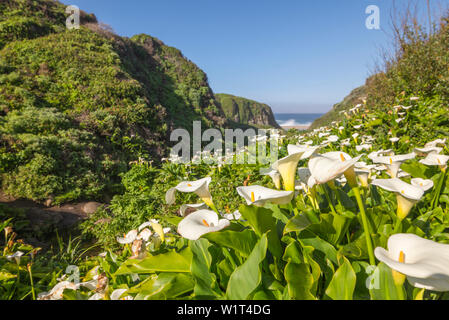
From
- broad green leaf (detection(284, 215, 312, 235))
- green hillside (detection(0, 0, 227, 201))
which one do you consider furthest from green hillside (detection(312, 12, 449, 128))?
green hillside (detection(0, 0, 227, 201))

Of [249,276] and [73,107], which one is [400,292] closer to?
[249,276]

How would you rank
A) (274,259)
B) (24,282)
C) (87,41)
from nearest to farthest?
1. (274,259)
2. (24,282)
3. (87,41)

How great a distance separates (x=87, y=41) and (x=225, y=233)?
599 inches

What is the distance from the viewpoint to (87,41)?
12.8 m

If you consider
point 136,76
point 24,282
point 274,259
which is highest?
point 136,76

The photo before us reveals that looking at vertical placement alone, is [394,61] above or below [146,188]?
above

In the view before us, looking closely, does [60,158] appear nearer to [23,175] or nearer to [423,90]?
[23,175]

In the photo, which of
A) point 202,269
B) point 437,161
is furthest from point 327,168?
point 437,161

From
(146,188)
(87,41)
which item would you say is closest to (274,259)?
(146,188)

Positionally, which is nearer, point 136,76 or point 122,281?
point 122,281

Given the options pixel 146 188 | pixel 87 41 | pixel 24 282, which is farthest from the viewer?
pixel 87 41

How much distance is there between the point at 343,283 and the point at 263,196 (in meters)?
0.36

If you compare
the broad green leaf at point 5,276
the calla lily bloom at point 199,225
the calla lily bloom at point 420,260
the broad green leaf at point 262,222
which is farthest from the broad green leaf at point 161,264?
the broad green leaf at point 5,276

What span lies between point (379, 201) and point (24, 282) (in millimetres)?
2493
